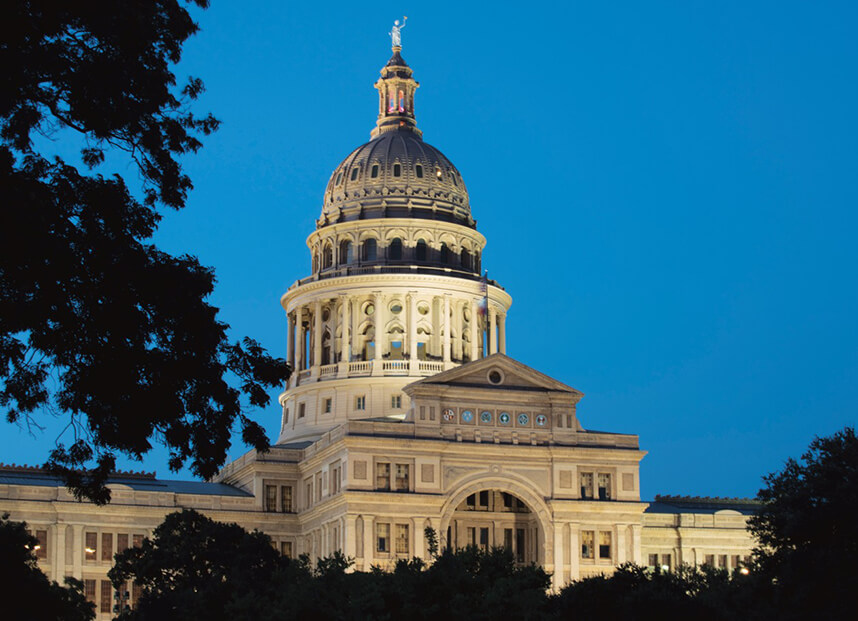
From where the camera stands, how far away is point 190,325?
4716cm

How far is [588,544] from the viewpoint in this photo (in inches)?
5118

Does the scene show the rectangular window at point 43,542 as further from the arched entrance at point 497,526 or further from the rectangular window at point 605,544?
the rectangular window at point 605,544

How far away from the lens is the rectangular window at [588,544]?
12962cm

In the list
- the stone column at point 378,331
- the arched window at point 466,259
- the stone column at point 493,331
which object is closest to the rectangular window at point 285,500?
the stone column at point 378,331

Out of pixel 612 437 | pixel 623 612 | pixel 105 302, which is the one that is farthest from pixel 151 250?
pixel 612 437

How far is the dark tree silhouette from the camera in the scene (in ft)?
242

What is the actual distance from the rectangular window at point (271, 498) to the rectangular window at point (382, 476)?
14494 millimetres

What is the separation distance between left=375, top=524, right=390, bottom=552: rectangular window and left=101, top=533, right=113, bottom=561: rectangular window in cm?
2177

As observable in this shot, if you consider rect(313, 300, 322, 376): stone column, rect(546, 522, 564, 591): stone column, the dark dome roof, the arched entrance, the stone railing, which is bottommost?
rect(546, 522, 564, 591): stone column

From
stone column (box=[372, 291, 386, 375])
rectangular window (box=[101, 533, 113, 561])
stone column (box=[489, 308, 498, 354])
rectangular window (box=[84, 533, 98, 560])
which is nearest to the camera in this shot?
rectangular window (box=[84, 533, 98, 560])

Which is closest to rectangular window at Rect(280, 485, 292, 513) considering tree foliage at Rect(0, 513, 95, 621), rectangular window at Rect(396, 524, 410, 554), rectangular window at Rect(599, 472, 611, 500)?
rectangular window at Rect(396, 524, 410, 554)

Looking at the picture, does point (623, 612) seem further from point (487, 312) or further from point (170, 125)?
point (487, 312)

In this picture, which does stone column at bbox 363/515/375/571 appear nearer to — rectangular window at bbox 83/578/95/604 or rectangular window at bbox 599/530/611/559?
rectangular window at bbox 599/530/611/559

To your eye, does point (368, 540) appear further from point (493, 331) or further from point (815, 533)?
point (815, 533)
